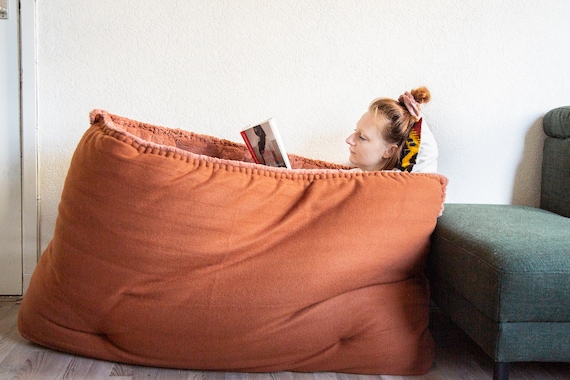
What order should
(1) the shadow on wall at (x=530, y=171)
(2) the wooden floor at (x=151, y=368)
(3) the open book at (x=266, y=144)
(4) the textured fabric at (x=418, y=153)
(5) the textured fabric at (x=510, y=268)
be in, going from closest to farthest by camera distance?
(5) the textured fabric at (x=510, y=268), (2) the wooden floor at (x=151, y=368), (3) the open book at (x=266, y=144), (4) the textured fabric at (x=418, y=153), (1) the shadow on wall at (x=530, y=171)

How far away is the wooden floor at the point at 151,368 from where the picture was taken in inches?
56.9

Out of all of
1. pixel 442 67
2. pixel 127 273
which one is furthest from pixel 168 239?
pixel 442 67

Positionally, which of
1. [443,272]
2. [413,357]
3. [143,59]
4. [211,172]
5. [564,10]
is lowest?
[413,357]

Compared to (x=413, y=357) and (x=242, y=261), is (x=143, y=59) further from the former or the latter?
(x=413, y=357)

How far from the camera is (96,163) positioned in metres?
1.48

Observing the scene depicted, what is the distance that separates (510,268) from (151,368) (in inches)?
37.9

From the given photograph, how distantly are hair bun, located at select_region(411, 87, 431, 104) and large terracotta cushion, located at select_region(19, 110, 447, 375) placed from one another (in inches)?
20.1

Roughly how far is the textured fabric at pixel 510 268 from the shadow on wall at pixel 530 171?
0.63 meters

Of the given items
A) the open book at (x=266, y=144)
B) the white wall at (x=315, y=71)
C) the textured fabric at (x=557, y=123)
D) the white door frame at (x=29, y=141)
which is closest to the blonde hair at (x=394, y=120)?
the white wall at (x=315, y=71)

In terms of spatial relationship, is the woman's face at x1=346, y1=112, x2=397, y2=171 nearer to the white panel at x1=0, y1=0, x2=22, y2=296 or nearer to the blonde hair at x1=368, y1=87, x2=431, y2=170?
the blonde hair at x1=368, y1=87, x2=431, y2=170

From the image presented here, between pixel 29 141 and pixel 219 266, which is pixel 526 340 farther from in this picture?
pixel 29 141

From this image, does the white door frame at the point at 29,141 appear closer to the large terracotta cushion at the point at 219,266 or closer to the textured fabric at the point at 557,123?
the large terracotta cushion at the point at 219,266

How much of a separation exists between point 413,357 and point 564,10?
58.7 inches

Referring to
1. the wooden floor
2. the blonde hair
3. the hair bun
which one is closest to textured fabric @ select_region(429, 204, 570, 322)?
the wooden floor
